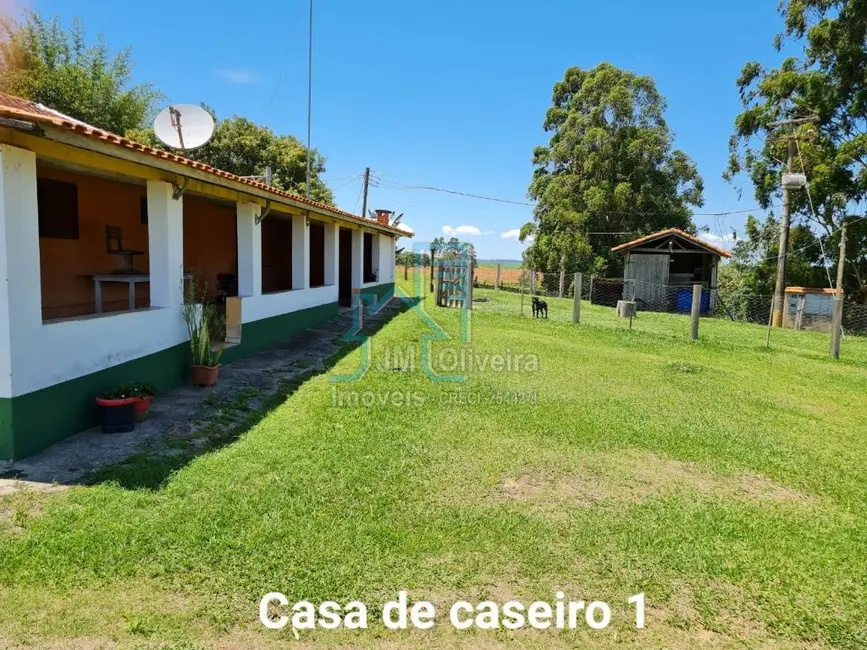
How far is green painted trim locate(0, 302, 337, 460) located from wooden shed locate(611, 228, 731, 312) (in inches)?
759

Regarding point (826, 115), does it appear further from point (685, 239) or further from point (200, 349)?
point (200, 349)

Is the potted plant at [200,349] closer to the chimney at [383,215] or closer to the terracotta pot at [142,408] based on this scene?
the terracotta pot at [142,408]

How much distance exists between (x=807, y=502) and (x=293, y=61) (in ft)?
44.2

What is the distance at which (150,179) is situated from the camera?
19.1ft

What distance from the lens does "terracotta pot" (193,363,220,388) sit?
635cm

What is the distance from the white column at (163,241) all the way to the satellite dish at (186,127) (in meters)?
2.32

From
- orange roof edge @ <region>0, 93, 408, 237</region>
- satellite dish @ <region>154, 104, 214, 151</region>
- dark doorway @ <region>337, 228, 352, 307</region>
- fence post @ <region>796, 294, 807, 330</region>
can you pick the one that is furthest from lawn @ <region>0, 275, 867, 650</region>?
fence post @ <region>796, 294, 807, 330</region>

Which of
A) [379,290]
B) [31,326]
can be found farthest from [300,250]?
[379,290]

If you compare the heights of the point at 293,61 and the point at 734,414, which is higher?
the point at 293,61

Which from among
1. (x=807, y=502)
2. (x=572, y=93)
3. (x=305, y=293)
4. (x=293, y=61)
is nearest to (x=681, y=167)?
(x=572, y=93)

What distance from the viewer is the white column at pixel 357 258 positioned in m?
15.1

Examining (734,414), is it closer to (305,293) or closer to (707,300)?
(305,293)

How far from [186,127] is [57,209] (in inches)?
87.2

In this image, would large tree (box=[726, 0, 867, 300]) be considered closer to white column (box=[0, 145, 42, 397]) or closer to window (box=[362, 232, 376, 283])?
window (box=[362, 232, 376, 283])
